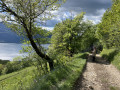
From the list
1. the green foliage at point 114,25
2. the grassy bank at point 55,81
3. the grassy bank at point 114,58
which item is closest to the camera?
the grassy bank at point 55,81

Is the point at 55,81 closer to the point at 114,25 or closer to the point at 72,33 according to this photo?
the point at 114,25

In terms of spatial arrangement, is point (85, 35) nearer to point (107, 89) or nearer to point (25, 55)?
point (25, 55)

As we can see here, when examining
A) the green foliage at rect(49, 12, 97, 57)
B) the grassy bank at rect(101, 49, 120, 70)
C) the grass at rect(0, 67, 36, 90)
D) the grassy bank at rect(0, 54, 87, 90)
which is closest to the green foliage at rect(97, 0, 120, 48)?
the grassy bank at rect(101, 49, 120, 70)

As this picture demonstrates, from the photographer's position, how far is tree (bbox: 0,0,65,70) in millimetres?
8566

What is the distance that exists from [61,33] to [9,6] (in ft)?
46.5

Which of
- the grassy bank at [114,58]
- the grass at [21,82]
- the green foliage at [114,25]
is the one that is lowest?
the grass at [21,82]

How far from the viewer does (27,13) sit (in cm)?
909

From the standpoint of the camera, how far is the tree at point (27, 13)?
28.1 feet

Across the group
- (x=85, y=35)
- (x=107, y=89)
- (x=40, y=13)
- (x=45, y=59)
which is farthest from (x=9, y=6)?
(x=85, y=35)

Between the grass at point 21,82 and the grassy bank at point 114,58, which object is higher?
the grassy bank at point 114,58

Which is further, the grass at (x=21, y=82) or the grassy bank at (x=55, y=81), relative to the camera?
the grass at (x=21, y=82)

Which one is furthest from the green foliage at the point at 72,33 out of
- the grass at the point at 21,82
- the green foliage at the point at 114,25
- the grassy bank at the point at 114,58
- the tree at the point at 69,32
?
the grass at the point at 21,82

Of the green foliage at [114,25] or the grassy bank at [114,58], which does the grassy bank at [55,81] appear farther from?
the green foliage at [114,25]

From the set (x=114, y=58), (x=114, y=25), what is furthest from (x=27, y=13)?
(x=114, y=58)
